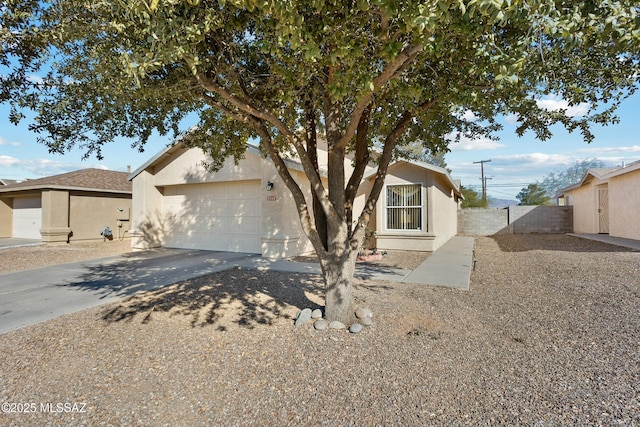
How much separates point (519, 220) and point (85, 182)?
24.4m

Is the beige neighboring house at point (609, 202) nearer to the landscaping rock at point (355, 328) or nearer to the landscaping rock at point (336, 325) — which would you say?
the landscaping rock at point (355, 328)

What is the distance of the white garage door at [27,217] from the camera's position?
1728cm

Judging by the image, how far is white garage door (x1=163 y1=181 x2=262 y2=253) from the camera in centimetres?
1166

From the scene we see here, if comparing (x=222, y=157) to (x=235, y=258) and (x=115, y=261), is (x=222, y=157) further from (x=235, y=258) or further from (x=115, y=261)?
(x=115, y=261)

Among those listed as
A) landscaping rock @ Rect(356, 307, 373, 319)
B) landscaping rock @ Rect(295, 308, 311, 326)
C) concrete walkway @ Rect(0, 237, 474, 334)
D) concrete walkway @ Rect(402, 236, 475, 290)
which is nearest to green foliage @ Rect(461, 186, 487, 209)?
concrete walkway @ Rect(0, 237, 474, 334)

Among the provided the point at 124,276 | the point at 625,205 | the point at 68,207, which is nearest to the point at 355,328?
the point at 124,276

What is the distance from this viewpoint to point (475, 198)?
34.1 metres

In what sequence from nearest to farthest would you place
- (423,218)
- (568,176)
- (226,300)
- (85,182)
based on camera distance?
(226,300)
(423,218)
(85,182)
(568,176)

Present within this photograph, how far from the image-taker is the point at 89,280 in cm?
775

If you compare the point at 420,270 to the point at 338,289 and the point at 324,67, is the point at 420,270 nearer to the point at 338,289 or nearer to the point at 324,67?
the point at 338,289

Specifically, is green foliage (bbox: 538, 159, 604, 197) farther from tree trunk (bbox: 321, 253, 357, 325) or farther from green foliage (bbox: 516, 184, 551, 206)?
tree trunk (bbox: 321, 253, 357, 325)

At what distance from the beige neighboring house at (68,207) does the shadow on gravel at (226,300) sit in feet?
39.1

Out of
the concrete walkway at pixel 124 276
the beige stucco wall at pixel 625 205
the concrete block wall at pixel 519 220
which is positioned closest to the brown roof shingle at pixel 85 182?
the concrete walkway at pixel 124 276

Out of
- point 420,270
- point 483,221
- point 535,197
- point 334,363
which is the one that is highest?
point 535,197
